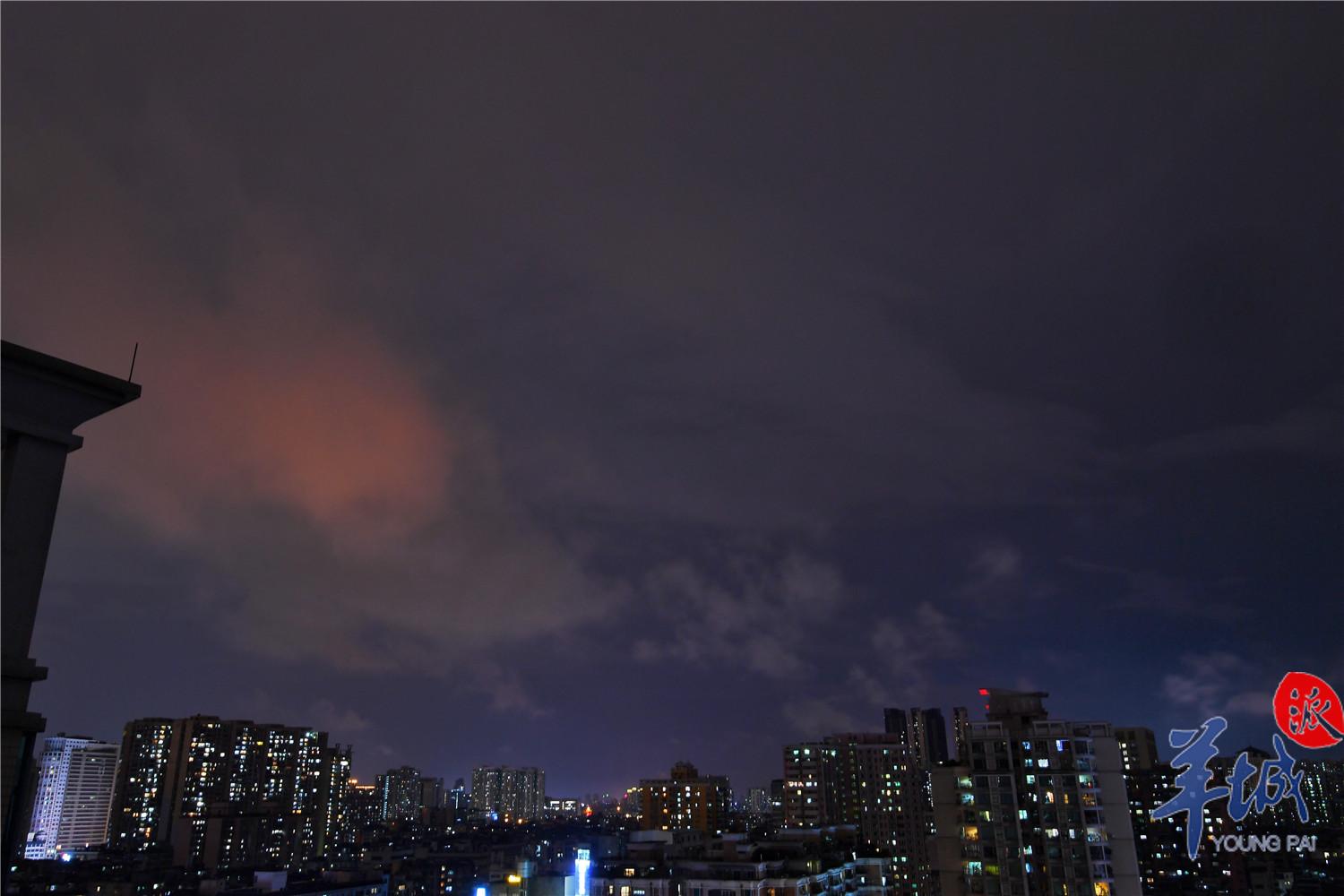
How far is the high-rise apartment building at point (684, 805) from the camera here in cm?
8662

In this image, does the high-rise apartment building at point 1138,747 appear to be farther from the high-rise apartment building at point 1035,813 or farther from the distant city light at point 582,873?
the distant city light at point 582,873

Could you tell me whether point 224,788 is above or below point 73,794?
above

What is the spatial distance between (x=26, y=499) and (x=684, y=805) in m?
91.8

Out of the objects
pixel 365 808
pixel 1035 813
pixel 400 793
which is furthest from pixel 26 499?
pixel 400 793

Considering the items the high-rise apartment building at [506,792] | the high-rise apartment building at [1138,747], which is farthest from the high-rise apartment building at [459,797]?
the high-rise apartment building at [1138,747]

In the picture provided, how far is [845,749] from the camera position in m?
86.3

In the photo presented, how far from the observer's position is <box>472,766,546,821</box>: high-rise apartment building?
501 feet

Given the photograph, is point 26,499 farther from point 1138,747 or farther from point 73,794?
point 73,794

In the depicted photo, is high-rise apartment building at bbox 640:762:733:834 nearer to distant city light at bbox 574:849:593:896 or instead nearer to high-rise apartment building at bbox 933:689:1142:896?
distant city light at bbox 574:849:593:896

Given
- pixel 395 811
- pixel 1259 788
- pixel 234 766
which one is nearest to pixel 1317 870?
pixel 1259 788

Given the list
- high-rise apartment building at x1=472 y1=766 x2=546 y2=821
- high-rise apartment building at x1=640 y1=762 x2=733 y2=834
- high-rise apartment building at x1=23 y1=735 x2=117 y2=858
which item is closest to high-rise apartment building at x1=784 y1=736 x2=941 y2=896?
high-rise apartment building at x1=640 y1=762 x2=733 y2=834

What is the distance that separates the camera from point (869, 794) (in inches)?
3172

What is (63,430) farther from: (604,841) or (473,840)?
(473,840)

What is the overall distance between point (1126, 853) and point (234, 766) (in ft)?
283
